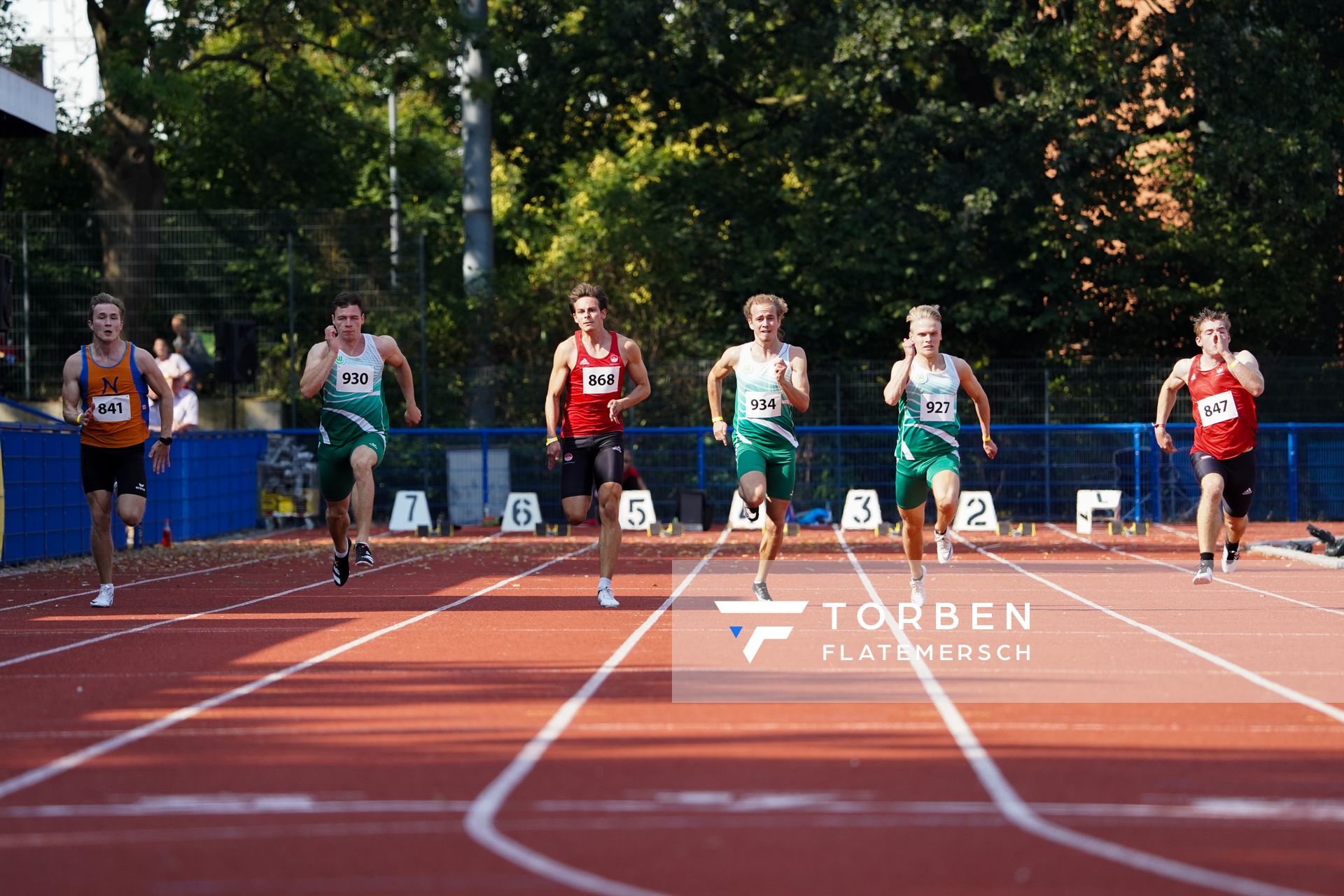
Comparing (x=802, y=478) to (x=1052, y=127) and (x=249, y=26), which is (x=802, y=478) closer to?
(x=1052, y=127)

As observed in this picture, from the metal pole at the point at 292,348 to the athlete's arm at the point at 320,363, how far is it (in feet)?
47.7

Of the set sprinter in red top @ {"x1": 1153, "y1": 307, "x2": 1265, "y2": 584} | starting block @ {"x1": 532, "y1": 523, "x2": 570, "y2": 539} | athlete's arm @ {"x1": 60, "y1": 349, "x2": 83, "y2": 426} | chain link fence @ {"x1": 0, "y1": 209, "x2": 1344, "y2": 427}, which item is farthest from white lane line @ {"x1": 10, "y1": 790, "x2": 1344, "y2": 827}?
chain link fence @ {"x1": 0, "y1": 209, "x2": 1344, "y2": 427}

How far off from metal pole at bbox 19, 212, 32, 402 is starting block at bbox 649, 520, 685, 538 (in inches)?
374

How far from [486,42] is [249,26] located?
4294 millimetres

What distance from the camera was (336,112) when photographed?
32.8 meters

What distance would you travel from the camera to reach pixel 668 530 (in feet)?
77.4

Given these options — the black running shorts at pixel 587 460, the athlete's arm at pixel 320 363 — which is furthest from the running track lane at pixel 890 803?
the athlete's arm at pixel 320 363

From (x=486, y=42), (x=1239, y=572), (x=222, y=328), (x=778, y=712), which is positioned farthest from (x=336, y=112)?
(x=778, y=712)

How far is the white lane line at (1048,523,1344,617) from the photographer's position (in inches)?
490

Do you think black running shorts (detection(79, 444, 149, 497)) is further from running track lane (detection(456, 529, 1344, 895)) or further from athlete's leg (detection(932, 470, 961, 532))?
running track lane (detection(456, 529, 1344, 895))

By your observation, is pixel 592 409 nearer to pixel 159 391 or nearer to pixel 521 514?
pixel 159 391

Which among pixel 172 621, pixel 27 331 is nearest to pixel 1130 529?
pixel 172 621

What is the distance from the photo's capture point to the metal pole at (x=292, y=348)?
2706cm

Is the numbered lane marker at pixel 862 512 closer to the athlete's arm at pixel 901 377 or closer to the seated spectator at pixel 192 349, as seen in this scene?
the seated spectator at pixel 192 349
